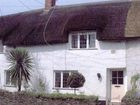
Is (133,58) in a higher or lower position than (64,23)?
lower

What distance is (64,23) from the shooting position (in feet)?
117

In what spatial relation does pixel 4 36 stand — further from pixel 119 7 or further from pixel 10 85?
pixel 119 7

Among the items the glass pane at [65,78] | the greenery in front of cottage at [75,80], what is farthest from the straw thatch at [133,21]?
the glass pane at [65,78]

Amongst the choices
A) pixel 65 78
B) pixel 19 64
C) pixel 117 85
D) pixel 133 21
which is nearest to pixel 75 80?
pixel 117 85

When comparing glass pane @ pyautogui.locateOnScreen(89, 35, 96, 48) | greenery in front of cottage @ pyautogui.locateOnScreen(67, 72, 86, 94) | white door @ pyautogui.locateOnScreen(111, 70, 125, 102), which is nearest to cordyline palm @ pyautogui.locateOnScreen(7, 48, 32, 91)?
greenery in front of cottage @ pyautogui.locateOnScreen(67, 72, 86, 94)

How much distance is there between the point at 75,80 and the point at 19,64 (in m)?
5.60

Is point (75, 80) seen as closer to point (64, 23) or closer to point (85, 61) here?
point (85, 61)

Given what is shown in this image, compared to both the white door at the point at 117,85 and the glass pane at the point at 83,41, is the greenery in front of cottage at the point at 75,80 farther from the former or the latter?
the glass pane at the point at 83,41

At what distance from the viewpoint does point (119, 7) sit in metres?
34.6

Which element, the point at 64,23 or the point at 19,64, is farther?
the point at 64,23

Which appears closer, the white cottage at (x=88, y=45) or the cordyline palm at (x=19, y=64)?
the white cottage at (x=88, y=45)

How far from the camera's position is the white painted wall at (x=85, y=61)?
106ft

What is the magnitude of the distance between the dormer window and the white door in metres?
2.87

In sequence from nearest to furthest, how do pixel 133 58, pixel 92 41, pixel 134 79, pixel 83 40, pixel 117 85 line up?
pixel 134 79, pixel 133 58, pixel 117 85, pixel 92 41, pixel 83 40
